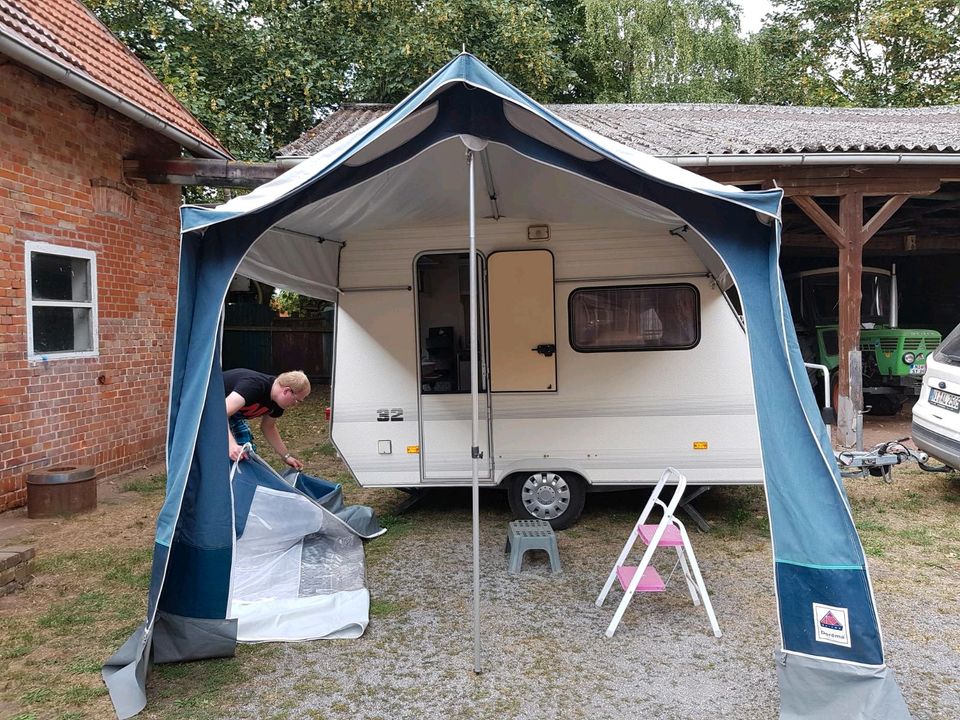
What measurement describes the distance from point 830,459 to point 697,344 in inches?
97.5

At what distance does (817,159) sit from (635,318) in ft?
12.9

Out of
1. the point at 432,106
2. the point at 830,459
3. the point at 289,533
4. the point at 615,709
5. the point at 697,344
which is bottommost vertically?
the point at 615,709

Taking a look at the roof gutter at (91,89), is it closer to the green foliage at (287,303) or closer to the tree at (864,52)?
the green foliage at (287,303)

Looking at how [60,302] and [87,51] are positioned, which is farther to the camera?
[87,51]

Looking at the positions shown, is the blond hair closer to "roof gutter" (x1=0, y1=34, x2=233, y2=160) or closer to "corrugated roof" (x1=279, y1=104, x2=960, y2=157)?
"roof gutter" (x1=0, y1=34, x2=233, y2=160)

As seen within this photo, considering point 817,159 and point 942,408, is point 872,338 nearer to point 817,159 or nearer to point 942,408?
point 817,159

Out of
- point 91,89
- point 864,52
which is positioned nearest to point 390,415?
point 91,89

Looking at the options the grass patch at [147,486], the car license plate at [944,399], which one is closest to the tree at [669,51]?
the car license plate at [944,399]

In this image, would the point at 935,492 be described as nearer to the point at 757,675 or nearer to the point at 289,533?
the point at 757,675

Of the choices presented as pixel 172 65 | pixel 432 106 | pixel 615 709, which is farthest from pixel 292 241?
pixel 172 65

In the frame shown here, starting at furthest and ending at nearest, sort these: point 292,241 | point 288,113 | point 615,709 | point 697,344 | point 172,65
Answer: point 288,113
point 172,65
point 697,344
point 292,241
point 615,709

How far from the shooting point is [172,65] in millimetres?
13867

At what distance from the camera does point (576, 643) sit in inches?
154

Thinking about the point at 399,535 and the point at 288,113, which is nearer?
the point at 399,535
